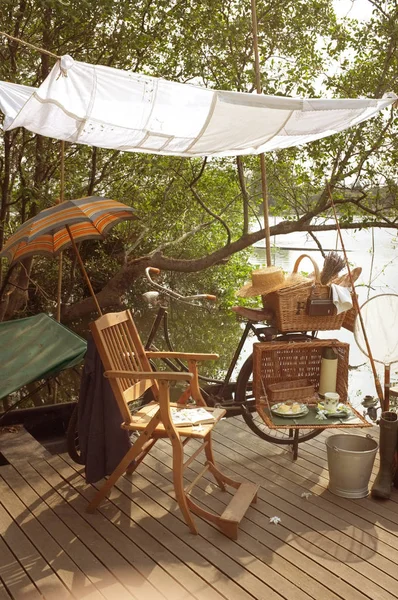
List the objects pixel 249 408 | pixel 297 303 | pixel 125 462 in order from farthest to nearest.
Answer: pixel 249 408 < pixel 297 303 < pixel 125 462

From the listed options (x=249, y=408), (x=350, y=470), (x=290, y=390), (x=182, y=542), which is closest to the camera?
(x=182, y=542)

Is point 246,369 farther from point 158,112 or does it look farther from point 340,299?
point 158,112

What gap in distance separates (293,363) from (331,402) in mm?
379

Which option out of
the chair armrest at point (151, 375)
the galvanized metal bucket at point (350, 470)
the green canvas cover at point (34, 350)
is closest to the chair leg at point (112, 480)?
the chair armrest at point (151, 375)

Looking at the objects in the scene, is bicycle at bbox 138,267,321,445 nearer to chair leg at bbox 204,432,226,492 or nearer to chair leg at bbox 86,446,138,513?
chair leg at bbox 204,432,226,492

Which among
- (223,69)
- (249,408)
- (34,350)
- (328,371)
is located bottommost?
(249,408)

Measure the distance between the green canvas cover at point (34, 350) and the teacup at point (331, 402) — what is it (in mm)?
1435

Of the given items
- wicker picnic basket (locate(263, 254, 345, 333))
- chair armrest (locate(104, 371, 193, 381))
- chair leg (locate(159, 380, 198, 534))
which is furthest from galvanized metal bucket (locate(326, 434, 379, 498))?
chair armrest (locate(104, 371, 193, 381))

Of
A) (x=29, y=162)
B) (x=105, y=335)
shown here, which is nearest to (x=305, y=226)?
(x=29, y=162)

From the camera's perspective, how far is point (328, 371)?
4109 mm

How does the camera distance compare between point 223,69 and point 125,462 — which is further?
point 223,69

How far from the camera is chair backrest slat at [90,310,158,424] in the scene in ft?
10.7

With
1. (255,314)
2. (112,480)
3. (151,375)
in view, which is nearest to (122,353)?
(151,375)

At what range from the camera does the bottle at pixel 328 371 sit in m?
4.09
